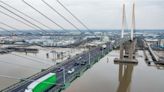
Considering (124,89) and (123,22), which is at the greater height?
(123,22)

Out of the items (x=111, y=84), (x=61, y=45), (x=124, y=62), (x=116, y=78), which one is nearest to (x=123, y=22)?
(x=124, y=62)

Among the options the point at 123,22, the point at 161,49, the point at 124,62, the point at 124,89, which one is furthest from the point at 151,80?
the point at 161,49

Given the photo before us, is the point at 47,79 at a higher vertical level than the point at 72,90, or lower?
higher

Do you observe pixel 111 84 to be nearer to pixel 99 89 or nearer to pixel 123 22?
pixel 99 89

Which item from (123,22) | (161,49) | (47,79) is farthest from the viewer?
(161,49)

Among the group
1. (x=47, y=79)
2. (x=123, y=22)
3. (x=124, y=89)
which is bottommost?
(x=124, y=89)

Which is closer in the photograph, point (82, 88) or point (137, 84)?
point (82, 88)

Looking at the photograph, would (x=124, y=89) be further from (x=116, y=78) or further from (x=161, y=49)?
(x=161, y=49)

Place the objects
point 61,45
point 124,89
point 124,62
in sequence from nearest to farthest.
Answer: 1. point 124,89
2. point 124,62
3. point 61,45

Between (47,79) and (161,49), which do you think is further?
(161,49)
